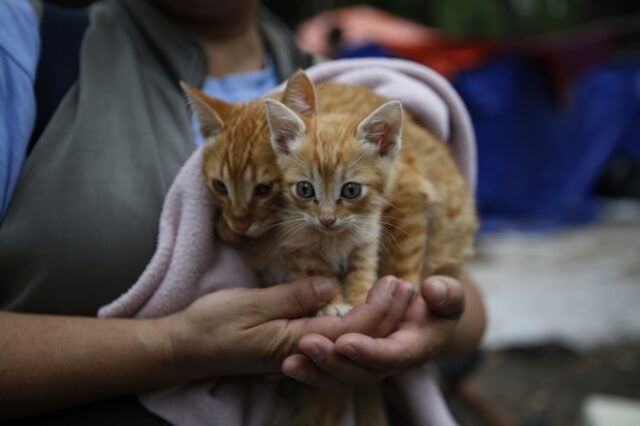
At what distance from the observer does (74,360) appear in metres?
1.09

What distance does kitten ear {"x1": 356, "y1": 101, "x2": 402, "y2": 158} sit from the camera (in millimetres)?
1127

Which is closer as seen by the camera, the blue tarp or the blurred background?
the blurred background

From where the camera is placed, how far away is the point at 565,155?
5.81m

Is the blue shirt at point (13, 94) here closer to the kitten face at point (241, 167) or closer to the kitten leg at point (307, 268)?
the kitten face at point (241, 167)

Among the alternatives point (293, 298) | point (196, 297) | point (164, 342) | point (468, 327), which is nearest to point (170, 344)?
point (164, 342)

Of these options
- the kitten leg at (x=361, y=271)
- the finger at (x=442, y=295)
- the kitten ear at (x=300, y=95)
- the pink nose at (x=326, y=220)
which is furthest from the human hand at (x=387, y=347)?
the kitten ear at (x=300, y=95)

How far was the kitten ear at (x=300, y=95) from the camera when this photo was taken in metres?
1.15

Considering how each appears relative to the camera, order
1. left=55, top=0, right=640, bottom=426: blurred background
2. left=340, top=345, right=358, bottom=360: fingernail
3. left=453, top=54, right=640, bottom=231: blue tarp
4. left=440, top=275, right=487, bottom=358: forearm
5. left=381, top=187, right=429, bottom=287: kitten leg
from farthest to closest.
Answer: left=453, top=54, right=640, bottom=231: blue tarp → left=55, top=0, right=640, bottom=426: blurred background → left=440, top=275, right=487, bottom=358: forearm → left=381, top=187, right=429, bottom=287: kitten leg → left=340, top=345, right=358, bottom=360: fingernail

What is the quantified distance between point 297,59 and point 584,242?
4.27m

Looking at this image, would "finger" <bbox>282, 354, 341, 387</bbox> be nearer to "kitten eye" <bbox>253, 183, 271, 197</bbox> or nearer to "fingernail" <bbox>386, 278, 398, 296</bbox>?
"fingernail" <bbox>386, 278, 398, 296</bbox>

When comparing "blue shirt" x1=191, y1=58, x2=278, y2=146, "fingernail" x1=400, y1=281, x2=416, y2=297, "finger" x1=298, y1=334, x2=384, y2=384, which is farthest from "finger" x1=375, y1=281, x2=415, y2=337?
"blue shirt" x1=191, y1=58, x2=278, y2=146

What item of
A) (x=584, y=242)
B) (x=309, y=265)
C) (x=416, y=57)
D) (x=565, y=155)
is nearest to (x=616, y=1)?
(x=565, y=155)

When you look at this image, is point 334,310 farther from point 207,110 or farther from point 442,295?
point 207,110

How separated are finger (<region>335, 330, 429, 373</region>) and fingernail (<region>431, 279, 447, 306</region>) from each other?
0.09 metres
